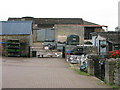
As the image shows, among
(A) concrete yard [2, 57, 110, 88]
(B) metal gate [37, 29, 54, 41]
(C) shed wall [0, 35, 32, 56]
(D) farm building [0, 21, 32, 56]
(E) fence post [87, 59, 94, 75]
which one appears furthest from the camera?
(B) metal gate [37, 29, 54, 41]

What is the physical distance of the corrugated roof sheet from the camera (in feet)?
90.9

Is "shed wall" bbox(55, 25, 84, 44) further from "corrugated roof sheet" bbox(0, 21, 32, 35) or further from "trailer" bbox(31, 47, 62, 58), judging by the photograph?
"corrugated roof sheet" bbox(0, 21, 32, 35)

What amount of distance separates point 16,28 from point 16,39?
2743 millimetres

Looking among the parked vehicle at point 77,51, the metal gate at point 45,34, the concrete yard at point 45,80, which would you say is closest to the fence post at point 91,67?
the concrete yard at point 45,80

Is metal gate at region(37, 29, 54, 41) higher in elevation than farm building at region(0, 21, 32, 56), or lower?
higher

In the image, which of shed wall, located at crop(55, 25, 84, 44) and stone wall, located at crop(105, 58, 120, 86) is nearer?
stone wall, located at crop(105, 58, 120, 86)

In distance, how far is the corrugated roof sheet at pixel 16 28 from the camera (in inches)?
1091

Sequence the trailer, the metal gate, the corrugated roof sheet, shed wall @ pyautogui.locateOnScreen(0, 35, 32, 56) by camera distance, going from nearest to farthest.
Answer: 1. shed wall @ pyautogui.locateOnScreen(0, 35, 32, 56)
2. the corrugated roof sheet
3. the trailer
4. the metal gate

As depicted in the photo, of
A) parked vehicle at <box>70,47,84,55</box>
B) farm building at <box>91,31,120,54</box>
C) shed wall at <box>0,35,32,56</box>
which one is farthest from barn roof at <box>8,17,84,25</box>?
parked vehicle at <box>70,47,84,55</box>

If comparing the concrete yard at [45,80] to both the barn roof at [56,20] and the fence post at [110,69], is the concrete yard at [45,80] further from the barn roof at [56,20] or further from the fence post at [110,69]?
the barn roof at [56,20]

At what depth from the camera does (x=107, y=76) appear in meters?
8.57

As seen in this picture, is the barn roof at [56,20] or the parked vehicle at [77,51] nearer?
the parked vehicle at [77,51]

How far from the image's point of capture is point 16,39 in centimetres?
2664

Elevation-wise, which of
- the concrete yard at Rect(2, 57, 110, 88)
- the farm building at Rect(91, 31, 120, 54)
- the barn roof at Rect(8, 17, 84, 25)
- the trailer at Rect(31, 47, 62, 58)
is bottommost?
the concrete yard at Rect(2, 57, 110, 88)
